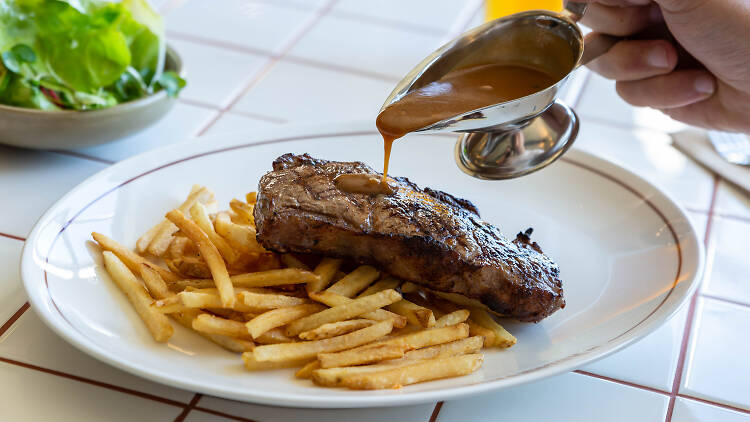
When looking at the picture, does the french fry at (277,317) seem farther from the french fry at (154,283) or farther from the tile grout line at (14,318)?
the tile grout line at (14,318)

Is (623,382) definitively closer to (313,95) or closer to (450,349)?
(450,349)

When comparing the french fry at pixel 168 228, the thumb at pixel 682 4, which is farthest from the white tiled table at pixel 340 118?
the thumb at pixel 682 4

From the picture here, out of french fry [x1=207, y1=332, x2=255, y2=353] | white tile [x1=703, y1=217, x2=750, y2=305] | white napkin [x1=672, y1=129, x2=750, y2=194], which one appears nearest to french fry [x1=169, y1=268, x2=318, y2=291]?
french fry [x1=207, y1=332, x2=255, y2=353]

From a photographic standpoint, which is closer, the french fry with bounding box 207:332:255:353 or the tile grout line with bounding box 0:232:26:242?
the french fry with bounding box 207:332:255:353

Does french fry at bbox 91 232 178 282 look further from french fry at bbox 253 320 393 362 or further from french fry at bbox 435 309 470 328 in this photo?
french fry at bbox 435 309 470 328

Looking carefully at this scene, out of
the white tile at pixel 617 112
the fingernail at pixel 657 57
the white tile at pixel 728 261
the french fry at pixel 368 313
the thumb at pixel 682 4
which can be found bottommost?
the white tile at pixel 617 112

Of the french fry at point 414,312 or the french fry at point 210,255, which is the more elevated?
the french fry at point 210,255

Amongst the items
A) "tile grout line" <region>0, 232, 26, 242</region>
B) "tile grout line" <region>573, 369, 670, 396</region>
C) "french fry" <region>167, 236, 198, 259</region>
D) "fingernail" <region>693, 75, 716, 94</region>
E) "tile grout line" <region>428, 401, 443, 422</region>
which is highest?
"fingernail" <region>693, 75, 716, 94</region>
